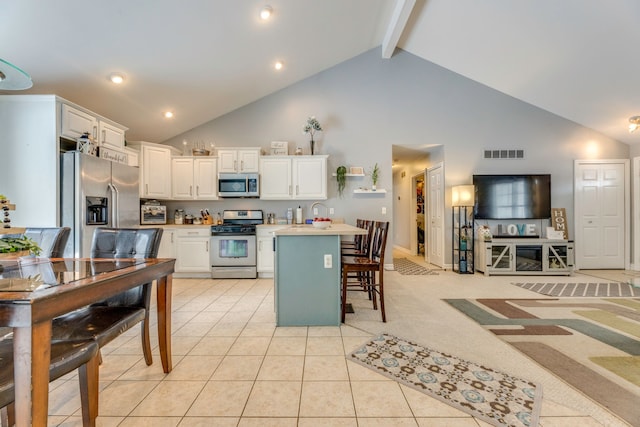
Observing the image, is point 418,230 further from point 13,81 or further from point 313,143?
point 13,81

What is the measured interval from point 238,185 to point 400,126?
10.5ft

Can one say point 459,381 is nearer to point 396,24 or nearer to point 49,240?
point 49,240

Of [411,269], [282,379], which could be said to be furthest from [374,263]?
[411,269]

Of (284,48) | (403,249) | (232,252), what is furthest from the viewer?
(403,249)

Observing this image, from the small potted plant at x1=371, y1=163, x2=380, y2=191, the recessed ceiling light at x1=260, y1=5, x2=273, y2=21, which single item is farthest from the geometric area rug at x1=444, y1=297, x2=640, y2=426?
the recessed ceiling light at x1=260, y1=5, x2=273, y2=21

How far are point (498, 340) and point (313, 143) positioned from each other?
3.79 m

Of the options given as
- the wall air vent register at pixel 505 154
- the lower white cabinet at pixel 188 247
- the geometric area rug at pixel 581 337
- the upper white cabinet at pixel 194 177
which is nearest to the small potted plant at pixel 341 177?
the upper white cabinet at pixel 194 177

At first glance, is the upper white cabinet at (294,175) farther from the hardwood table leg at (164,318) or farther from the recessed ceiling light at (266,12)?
the hardwood table leg at (164,318)

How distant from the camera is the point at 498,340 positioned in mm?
2193

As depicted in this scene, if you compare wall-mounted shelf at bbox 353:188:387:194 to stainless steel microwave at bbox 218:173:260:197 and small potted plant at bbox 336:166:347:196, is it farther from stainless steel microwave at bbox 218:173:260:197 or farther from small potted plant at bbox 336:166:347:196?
stainless steel microwave at bbox 218:173:260:197

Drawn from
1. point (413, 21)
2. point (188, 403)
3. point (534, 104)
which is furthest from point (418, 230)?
point (188, 403)

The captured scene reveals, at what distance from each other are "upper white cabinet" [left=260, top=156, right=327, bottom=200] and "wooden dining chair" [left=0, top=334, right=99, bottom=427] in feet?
11.5

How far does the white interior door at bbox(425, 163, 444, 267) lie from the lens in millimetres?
5016

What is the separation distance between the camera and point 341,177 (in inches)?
186
